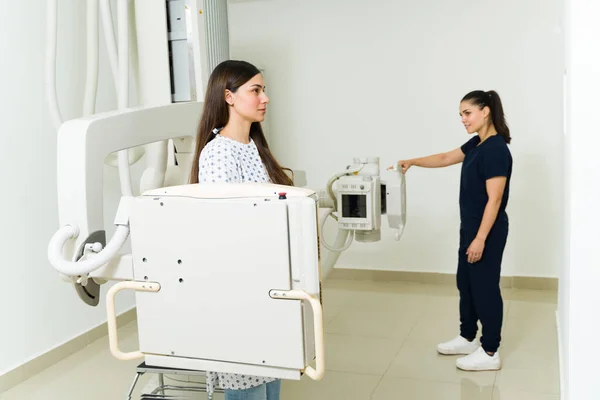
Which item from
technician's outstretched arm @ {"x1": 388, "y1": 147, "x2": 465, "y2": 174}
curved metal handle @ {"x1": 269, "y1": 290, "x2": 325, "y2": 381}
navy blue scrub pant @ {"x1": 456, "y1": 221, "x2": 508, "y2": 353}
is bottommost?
navy blue scrub pant @ {"x1": 456, "y1": 221, "x2": 508, "y2": 353}

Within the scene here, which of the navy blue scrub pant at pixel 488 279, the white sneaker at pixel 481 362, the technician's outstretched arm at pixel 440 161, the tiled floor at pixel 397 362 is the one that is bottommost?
the tiled floor at pixel 397 362

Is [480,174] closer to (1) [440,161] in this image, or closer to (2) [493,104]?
(2) [493,104]

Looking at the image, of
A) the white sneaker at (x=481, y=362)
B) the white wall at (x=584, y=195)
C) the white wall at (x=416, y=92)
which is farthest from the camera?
the white wall at (x=416, y=92)

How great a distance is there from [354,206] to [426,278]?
1.70 metres

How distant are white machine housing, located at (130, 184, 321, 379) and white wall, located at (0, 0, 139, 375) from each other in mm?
1897

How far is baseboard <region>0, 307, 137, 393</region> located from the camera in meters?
3.43

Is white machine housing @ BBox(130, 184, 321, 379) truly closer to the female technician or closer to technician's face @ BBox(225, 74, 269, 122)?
technician's face @ BBox(225, 74, 269, 122)

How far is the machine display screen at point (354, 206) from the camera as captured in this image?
3.43 m

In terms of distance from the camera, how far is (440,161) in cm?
379

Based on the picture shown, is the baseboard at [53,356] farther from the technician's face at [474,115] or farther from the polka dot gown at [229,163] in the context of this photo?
the technician's face at [474,115]

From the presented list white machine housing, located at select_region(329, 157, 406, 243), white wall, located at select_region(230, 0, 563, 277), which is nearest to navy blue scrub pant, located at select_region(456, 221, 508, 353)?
white machine housing, located at select_region(329, 157, 406, 243)

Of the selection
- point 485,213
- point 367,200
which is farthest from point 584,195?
point 367,200

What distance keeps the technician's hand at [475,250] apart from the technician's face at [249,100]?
151cm

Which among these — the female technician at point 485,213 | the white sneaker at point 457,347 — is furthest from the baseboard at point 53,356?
the female technician at point 485,213
